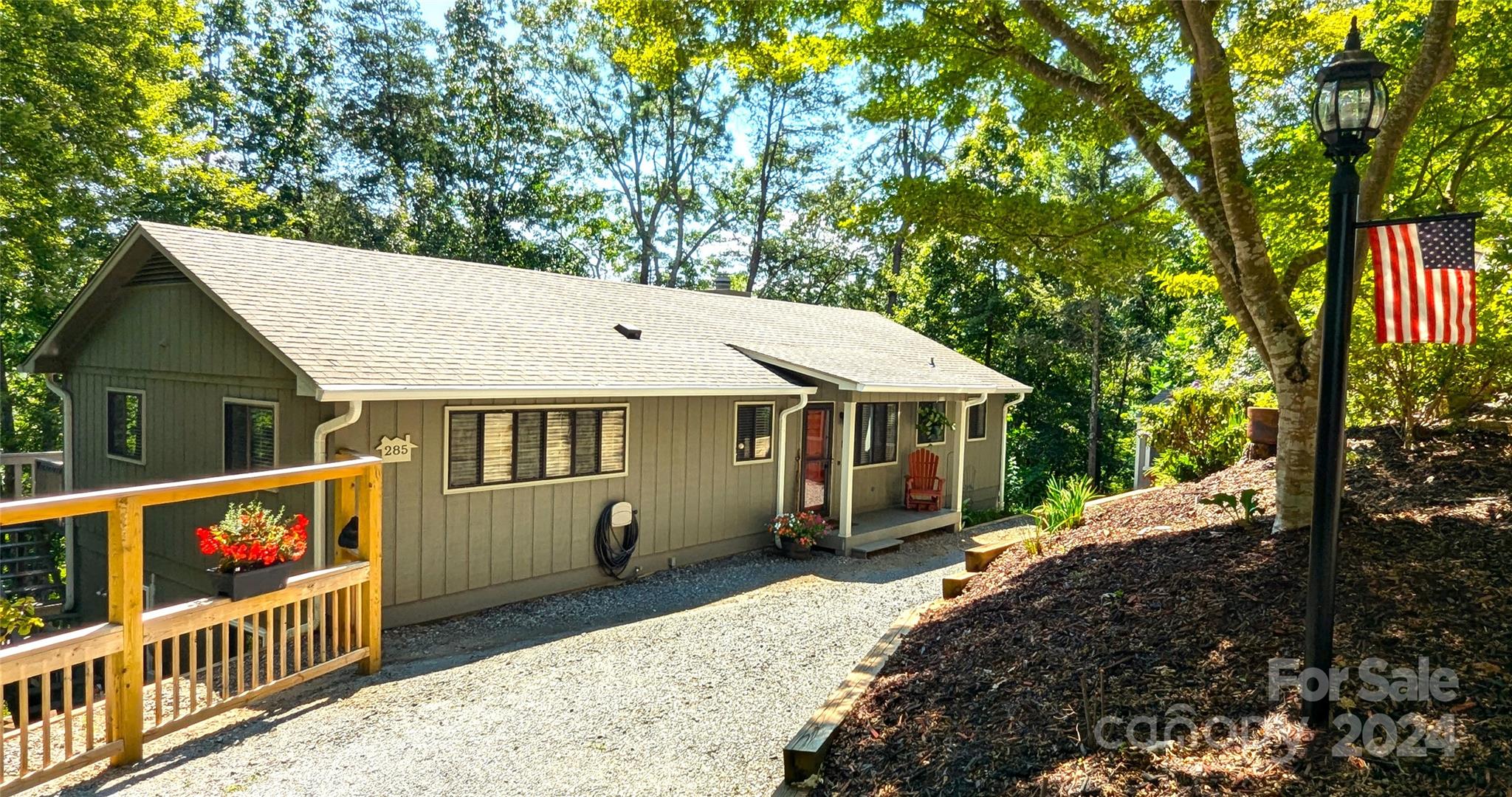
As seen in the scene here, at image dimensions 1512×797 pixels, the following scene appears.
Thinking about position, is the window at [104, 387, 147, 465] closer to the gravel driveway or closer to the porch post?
the gravel driveway

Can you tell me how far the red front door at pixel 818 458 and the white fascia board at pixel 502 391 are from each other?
78.4 inches

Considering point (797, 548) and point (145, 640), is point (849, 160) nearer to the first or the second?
point (797, 548)

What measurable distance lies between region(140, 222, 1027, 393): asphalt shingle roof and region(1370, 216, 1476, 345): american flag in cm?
682

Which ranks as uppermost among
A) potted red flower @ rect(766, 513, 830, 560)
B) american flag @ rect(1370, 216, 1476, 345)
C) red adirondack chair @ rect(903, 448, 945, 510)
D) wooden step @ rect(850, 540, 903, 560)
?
american flag @ rect(1370, 216, 1476, 345)

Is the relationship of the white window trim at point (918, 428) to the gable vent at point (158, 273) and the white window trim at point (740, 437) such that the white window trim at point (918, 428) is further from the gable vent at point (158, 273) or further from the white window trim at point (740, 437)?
the gable vent at point (158, 273)

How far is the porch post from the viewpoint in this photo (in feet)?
38.0

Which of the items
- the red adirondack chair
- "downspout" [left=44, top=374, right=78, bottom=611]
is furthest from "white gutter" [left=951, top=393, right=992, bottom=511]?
"downspout" [left=44, top=374, right=78, bottom=611]

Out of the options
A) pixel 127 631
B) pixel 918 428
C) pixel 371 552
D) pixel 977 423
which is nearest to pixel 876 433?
pixel 918 428

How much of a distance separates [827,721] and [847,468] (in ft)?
25.1

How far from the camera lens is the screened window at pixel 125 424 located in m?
9.81

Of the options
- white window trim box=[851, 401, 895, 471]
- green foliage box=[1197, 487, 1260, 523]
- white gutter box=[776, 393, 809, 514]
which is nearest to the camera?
green foliage box=[1197, 487, 1260, 523]

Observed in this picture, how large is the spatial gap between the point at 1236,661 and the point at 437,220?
25.1 metres

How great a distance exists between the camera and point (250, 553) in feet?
17.2

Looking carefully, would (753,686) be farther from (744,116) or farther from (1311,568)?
(744,116)
